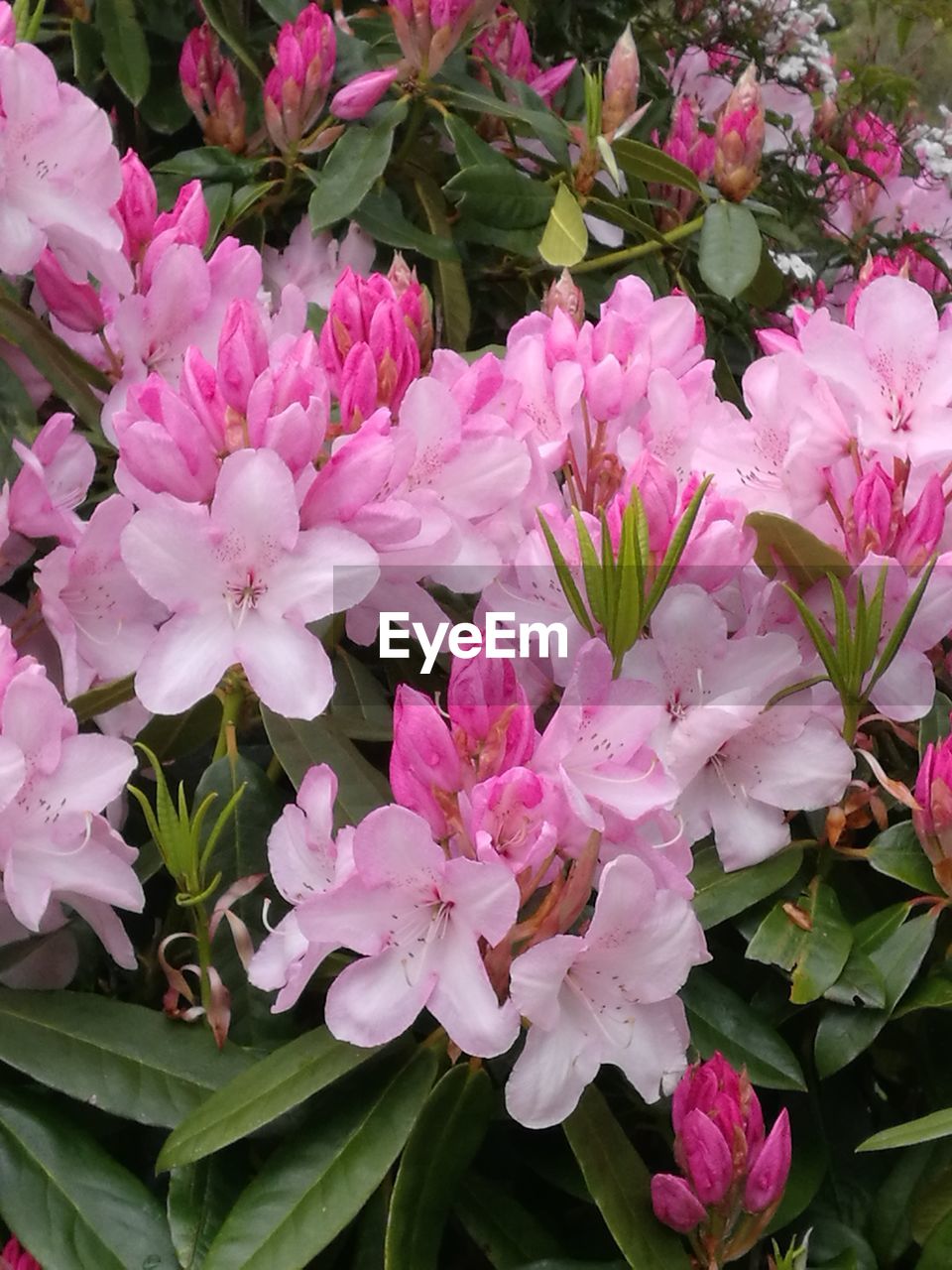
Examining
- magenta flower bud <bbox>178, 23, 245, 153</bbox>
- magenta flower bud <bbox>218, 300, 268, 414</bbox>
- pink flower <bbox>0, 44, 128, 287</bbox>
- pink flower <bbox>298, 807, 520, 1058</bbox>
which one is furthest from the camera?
magenta flower bud <bbox>178, 23, 245, 153</bbox>

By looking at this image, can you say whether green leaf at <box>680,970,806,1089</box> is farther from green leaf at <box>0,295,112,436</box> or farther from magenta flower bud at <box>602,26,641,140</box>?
magenta flower bud at <box>602,26,641,140</box>

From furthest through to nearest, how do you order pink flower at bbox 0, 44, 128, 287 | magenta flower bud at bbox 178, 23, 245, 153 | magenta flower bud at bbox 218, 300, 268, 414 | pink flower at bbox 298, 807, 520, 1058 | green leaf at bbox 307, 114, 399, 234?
1. magenta flower bud at bbox 178, 23, 245, 153
2. green leaf at bbox 307, 114, 399, 234
3. pink flower at bbox 0, 44, 128, 287
4. magenta flower bud at bbox 218, 300, 268, 414
5. pink flower at bbox 298, 807, 520, 1058

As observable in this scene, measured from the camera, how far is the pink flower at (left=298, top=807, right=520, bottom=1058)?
1.69 feet

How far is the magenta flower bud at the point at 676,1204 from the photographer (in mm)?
568

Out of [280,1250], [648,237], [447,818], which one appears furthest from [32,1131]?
[648,237]

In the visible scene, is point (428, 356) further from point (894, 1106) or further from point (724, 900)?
point (894, 1106)

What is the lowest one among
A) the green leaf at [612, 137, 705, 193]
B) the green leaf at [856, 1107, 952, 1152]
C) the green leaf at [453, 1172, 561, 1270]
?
the green leaf at [453, 1172, 561, 1270]

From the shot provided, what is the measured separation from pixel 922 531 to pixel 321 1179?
0.46 meters

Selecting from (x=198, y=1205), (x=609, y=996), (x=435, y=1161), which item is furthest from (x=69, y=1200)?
(x=609, y=996)

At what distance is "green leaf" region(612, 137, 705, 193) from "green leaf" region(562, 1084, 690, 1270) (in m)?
0.81

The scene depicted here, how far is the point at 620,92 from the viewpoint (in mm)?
1112

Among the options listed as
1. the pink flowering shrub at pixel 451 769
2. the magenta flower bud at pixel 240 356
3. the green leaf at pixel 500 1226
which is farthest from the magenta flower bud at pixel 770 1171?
the magenta flower bud at pixel 240 356

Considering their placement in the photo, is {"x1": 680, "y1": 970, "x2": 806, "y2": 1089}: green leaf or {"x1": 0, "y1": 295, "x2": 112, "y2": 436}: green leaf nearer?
{"x1": 680, "y1": 970, "x2": 806, "y2": 1089}: green leaf

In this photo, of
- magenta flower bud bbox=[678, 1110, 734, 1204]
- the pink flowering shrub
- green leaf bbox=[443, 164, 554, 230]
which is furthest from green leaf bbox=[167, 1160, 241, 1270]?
green leaf bbox=[443, 164, 554, 230]
